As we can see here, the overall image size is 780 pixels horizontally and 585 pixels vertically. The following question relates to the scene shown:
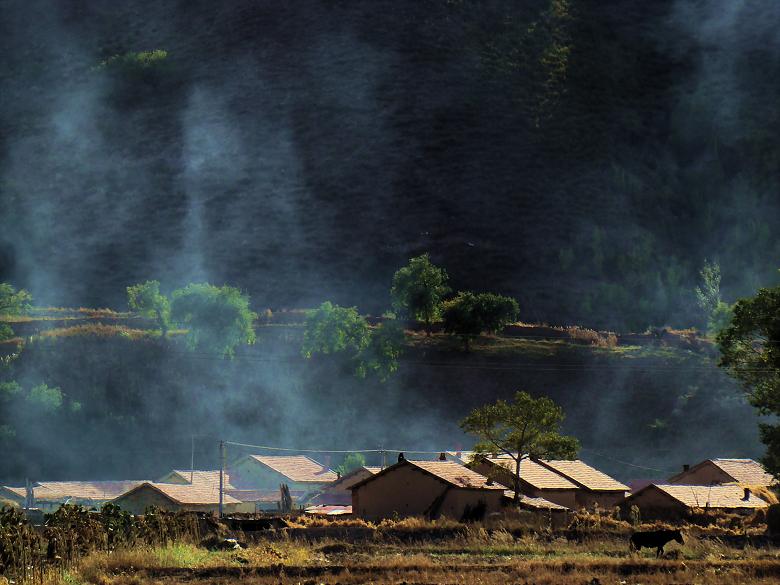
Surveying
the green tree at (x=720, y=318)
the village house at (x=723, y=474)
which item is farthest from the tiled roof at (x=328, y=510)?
the green tree at (x=720, y=318)

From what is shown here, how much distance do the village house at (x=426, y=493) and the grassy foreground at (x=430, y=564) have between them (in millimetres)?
9664

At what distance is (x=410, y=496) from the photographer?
61594mm

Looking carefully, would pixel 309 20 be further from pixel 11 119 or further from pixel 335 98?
pixel 11 119

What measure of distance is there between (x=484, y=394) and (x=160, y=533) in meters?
53.6

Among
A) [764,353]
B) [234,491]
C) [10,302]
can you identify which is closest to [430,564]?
[764,353]

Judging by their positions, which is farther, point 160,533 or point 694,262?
point 694,262

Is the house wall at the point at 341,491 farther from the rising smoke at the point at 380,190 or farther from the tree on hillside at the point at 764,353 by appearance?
the tree on hillside at the point at 764,353

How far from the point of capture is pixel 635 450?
93.9m

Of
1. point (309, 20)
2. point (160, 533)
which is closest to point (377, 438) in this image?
point (160, 533)

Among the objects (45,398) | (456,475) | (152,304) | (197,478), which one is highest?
(152,304)

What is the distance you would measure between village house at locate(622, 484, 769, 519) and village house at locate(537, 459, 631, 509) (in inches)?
86.3

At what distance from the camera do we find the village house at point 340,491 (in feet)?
244

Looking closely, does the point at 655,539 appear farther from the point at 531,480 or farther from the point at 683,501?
the point at 531,480

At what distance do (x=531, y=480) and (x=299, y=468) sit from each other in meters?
19.9
